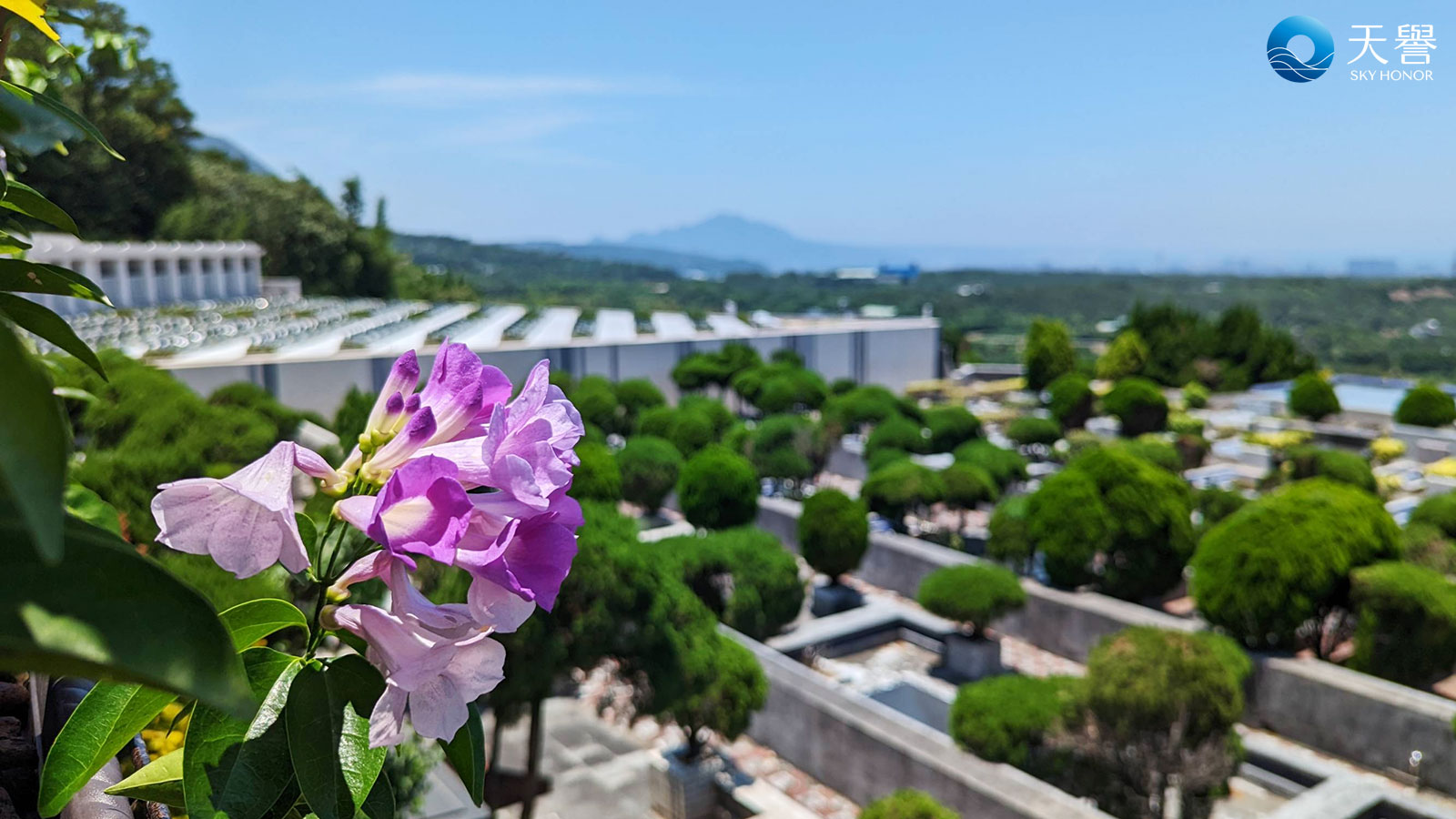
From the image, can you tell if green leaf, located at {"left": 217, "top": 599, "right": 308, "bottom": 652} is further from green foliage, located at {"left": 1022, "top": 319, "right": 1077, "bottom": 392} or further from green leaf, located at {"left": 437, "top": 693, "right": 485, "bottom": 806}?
green foliage, located at {"left": 1022, "top": 319, "right": 1077, "bottom": 392}

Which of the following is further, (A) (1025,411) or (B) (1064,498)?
(A) (1025,411)

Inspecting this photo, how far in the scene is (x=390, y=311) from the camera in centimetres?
2658

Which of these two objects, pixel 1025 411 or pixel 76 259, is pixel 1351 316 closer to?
pixel 1025 411

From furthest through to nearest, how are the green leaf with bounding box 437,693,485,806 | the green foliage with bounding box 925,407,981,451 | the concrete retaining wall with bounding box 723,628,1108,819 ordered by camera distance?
the green foliage with bounding box 925,407,981,451 → the concrete retaining wall with bounding box 723,628,1108,819 → the green leaf with bounding box 437,693,485,806

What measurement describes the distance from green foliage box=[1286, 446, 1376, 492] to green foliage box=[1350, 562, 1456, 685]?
4.17 m

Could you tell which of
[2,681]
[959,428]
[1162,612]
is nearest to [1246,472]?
[959,428]

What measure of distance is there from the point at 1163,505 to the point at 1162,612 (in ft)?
3.80

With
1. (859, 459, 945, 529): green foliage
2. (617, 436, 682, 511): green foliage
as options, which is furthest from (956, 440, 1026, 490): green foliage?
(617, 436, 682, 511): green foliage

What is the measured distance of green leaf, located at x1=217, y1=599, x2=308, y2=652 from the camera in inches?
26.5

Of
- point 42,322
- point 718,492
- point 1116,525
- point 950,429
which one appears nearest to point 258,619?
point 42,322

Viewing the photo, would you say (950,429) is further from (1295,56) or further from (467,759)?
(467,759)

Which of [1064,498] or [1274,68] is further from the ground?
[1274,68]

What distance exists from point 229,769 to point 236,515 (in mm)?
161

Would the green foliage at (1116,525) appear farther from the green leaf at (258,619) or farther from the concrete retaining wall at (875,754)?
the green leaf at (258,619)
